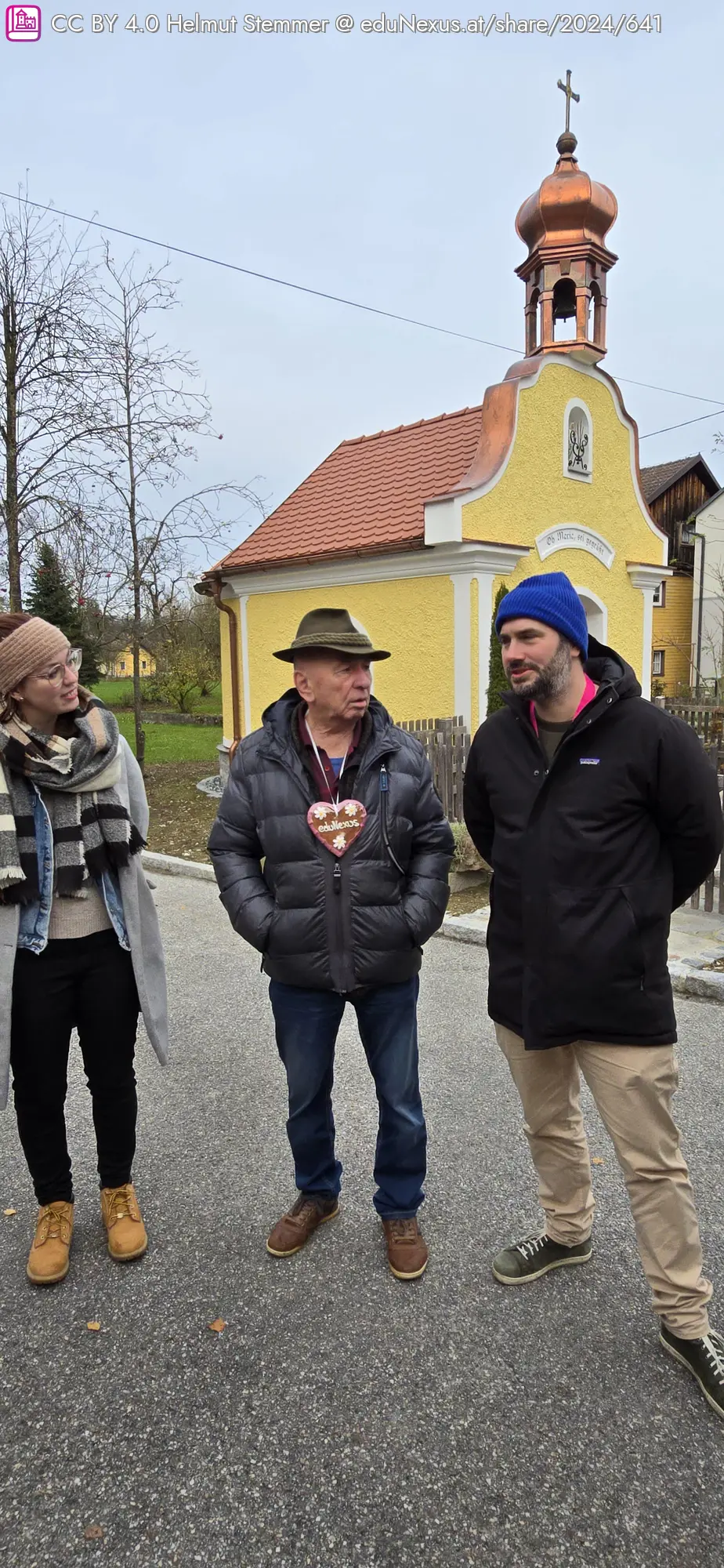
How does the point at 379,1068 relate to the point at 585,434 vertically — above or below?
below

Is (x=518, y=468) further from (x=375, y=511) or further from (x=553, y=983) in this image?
(x=553, y=983)

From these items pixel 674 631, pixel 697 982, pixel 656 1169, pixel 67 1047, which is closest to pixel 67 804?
pixel 67 1047

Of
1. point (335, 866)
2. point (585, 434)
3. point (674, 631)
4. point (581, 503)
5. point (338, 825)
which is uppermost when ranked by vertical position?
point (585, 434)

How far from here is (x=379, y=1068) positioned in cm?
271

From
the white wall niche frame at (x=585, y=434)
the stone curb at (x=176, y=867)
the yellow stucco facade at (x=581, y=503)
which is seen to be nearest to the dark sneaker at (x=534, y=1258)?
the stone curb at (x=176, y=867)

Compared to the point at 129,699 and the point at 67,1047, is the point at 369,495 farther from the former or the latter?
the point at 129,699

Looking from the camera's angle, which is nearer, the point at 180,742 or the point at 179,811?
the point at 179,811

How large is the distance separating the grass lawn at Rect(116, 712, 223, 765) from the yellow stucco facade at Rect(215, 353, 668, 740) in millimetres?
4195

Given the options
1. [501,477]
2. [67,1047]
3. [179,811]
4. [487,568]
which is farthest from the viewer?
[179,811]

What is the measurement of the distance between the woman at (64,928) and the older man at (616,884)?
1.20m

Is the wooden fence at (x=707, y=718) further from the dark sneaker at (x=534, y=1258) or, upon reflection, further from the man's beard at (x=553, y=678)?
the man's beard at (x=553, y=678)

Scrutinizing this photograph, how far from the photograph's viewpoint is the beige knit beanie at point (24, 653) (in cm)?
250

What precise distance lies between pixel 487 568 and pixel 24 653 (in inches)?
362

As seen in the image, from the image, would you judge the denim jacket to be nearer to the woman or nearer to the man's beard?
the woman
